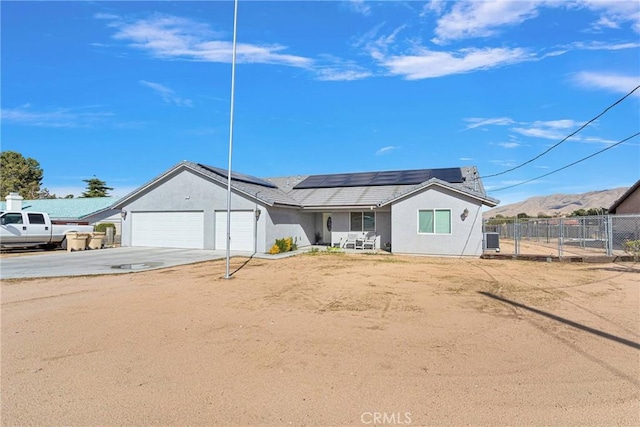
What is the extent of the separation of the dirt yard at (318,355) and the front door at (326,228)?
13815mm

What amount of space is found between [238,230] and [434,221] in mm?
9827

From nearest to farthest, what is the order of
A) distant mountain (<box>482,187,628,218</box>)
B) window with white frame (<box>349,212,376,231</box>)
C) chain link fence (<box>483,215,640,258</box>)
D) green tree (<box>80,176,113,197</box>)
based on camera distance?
chain link fence (<box>483,215,640,258</box>) → window with white frame (<box>349,212,376,231</box>) → green tree (<box>80,176,113,197</box>) → distant mountain (<box>482,187,628,218</box>)

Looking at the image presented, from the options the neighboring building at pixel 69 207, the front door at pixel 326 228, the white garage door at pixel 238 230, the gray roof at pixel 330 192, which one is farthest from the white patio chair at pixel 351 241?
the neighboring building at pixel 69 207

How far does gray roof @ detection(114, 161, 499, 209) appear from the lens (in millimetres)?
16970

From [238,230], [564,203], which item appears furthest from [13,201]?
[564,203]

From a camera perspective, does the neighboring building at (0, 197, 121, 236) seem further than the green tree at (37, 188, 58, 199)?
No

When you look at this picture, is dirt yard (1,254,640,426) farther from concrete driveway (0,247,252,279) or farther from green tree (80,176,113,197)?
green tree (80,176,113,197)

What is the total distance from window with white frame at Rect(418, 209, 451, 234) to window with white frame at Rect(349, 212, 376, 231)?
11.0ft

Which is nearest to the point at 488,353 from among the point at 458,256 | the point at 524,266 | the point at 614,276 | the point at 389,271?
the point at 389,271

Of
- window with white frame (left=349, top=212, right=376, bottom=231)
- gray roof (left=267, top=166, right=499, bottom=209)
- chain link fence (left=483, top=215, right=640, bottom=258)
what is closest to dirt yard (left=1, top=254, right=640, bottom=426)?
chain link fence (left=483, top=215, right=640, bottom=258)

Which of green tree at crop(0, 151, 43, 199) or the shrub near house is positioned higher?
green tree at crop(0, 151, 43, 199)

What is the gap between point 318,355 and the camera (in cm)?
438

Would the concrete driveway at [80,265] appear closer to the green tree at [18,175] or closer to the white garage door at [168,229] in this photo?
the white garage door at [168,229]

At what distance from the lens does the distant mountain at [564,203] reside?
83156 millimetres
